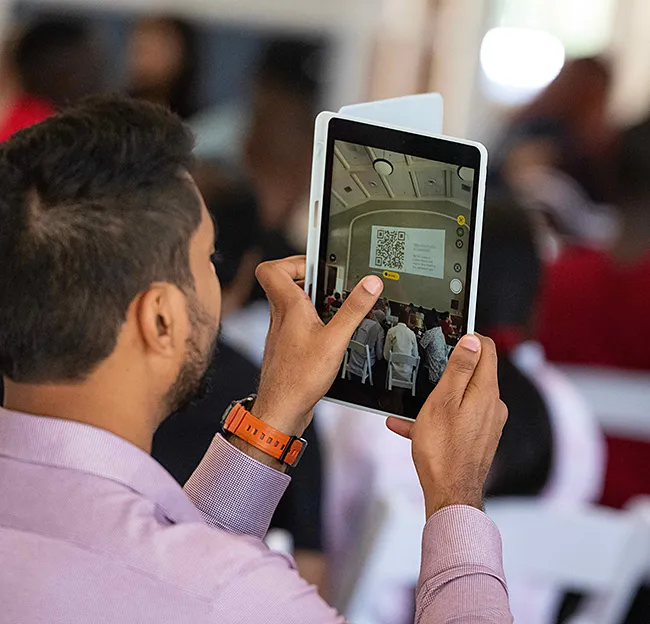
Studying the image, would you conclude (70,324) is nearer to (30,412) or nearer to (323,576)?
(30,412)

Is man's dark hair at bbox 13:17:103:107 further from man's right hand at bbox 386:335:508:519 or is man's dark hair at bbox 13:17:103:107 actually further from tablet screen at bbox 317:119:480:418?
man's right hand at bbox 386:335:508:519

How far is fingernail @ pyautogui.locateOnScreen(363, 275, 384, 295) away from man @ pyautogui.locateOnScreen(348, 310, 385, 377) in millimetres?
37

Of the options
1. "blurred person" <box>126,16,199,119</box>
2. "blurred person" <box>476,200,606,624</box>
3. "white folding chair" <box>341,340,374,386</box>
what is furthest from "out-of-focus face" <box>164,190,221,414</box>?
"blurred person" <box>126,16,199,119</box>

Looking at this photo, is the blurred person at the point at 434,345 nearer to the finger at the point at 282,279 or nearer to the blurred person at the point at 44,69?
the finger at the point at 282,279

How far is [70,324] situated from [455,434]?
0.31 metres

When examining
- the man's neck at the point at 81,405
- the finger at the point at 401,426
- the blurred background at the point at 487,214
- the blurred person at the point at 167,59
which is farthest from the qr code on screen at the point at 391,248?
the blurred person at the point at 167,59

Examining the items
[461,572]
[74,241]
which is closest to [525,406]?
[461,572]

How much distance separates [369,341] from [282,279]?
0.30 ft

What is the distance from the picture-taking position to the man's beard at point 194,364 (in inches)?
32.3

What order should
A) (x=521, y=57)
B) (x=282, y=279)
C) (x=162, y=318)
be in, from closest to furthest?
(x=162, y=318)
(x=282, y=279)
(x=521, y=57)

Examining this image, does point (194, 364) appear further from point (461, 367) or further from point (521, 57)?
point (521, 57)

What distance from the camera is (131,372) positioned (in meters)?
0.80

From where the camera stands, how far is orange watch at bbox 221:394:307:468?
2.90ft

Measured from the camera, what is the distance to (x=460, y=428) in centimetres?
83
